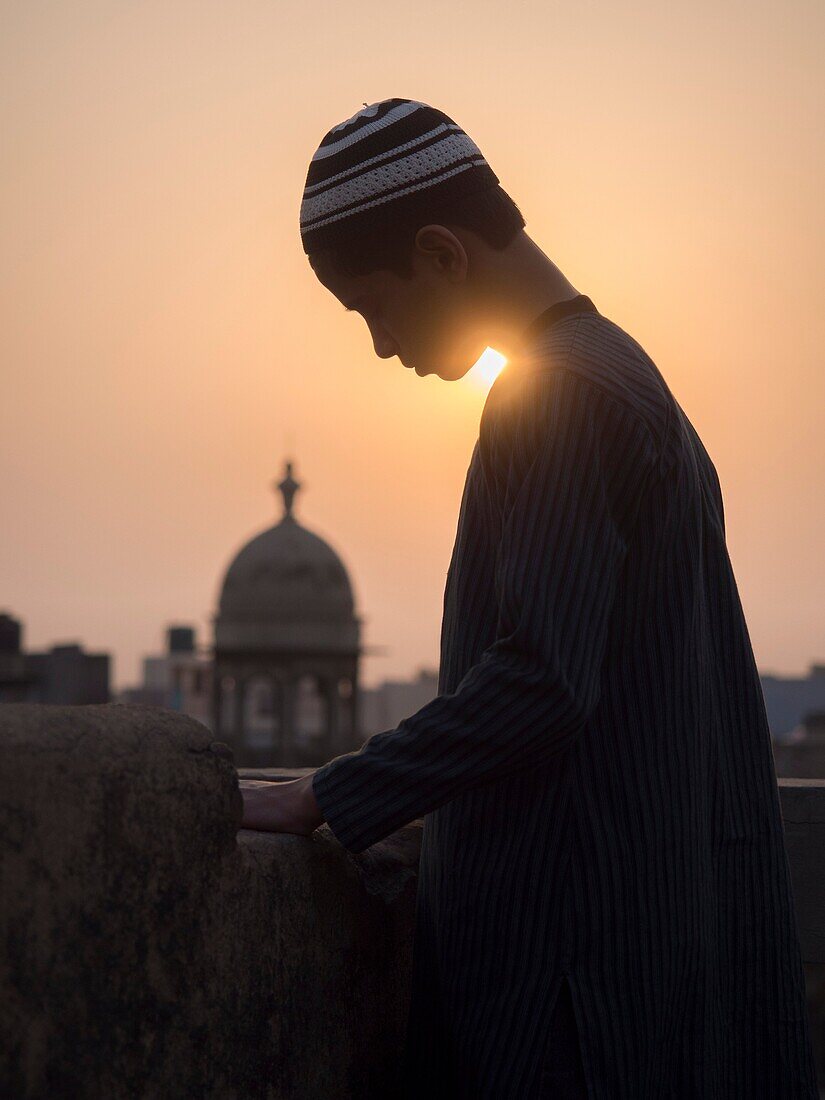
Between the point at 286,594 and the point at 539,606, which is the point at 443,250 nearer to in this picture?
the point at 539,606

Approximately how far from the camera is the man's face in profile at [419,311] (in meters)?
1.66

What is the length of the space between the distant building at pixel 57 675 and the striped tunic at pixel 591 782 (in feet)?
96.1

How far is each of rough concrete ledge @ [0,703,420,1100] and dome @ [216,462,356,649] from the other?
Answer: 36.7m

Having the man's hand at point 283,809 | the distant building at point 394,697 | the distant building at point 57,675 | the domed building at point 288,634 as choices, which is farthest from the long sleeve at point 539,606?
the distant building at point 394,697

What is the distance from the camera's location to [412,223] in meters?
1.64

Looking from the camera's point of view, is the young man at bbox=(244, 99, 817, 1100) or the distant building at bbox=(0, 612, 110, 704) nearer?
the young man at bbox=(244, 99, 817, 1100)

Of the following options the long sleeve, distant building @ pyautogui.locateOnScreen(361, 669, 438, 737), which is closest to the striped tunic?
the long sleeve

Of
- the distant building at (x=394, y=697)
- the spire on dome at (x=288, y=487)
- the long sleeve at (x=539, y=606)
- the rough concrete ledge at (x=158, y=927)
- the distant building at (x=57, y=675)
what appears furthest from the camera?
the distant building at (x=394, y=697)

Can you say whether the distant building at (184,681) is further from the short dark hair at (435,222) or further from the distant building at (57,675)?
the short dark hair at (435,222)

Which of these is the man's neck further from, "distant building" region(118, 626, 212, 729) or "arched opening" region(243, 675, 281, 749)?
"distant building" region(118, 626, 212, 729)

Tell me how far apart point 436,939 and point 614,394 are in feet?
1.71

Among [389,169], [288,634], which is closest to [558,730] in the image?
[389,169]

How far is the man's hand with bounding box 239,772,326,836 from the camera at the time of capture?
164 centimetres

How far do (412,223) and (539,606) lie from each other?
40 centimetres
